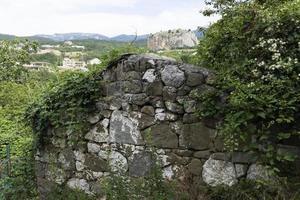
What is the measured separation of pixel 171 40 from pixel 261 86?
436 cm

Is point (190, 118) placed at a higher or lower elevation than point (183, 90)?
lower

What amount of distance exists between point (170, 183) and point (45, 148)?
235 centimetres

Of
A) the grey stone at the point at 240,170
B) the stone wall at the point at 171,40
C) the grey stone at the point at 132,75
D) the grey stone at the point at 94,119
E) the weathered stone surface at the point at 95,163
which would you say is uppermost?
the stone wall at the point at 171,40

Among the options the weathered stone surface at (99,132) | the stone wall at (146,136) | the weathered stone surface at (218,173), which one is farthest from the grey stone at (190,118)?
the weathered stone surface at (99,132)

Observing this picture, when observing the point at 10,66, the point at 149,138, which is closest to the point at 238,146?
the point at 149,138

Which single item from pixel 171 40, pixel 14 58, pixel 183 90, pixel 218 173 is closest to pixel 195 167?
pixel 218 173

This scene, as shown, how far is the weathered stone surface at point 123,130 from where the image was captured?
579cm

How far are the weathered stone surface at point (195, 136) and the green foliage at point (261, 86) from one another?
0.22 meters

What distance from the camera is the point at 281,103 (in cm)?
450

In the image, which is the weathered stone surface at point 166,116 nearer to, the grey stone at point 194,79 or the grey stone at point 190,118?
the grey stone at point 190,118

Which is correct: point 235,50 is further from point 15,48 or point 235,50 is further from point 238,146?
point 15,48

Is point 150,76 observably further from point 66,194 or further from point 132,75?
point 66,194

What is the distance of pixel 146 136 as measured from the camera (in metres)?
5.59

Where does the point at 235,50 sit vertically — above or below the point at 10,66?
above
